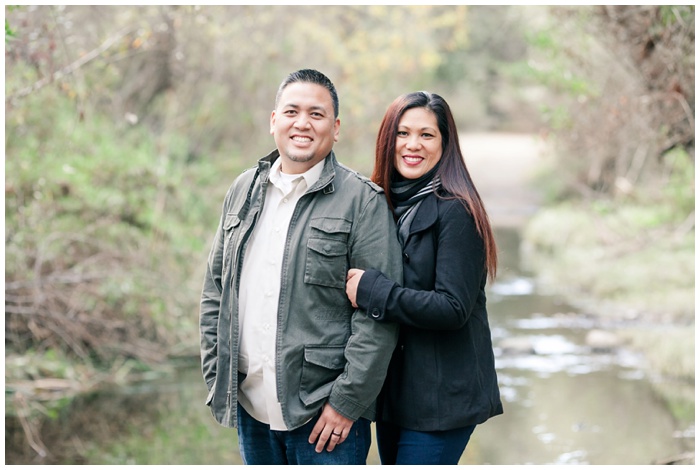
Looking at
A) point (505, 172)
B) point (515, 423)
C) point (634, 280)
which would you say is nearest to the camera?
point (515, 423)

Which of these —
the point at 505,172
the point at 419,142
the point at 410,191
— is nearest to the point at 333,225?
the point at 410,191

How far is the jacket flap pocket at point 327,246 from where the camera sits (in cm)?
286

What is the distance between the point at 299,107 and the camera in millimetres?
2924

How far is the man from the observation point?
9.31 ft

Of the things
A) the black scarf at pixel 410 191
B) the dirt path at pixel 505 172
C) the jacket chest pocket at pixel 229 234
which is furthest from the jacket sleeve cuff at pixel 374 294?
the dirt path at pixel 505 172

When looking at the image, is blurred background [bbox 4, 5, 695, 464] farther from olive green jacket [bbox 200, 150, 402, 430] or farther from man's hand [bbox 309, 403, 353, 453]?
man's hand [bbox 309, 403, 353, 453]

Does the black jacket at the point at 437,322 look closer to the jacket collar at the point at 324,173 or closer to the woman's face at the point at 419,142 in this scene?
the woman's face at the point at 419,142

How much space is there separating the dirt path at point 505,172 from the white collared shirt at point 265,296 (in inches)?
718

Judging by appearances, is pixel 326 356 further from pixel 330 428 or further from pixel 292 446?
pixel 292 446

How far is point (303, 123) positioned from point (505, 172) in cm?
2524

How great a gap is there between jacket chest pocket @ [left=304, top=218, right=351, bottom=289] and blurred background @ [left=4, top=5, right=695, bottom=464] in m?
1.29

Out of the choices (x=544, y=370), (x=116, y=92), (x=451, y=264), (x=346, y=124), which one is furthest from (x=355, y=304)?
(x=346, y=124)

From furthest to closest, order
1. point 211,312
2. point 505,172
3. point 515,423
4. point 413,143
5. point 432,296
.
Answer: point 505,172 → point 515,423 → point 211,312 → point 413,143 → point 432,296

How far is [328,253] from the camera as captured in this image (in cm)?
286
